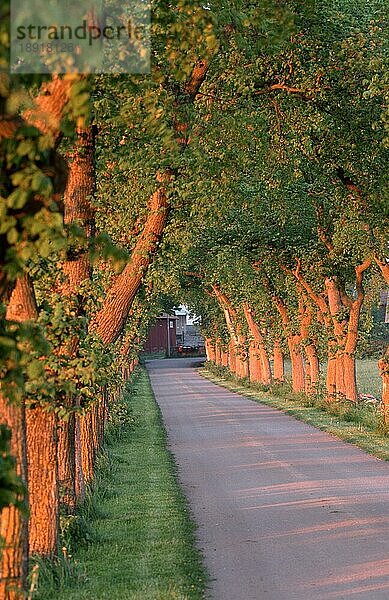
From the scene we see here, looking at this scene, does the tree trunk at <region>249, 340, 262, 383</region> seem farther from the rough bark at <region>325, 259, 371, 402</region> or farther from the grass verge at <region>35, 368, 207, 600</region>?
the grass verge at <region>35, 368, 207, 600</region>

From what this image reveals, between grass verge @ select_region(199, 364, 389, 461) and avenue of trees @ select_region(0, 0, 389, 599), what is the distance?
4.39 ft

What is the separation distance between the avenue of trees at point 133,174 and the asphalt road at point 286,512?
1998mm

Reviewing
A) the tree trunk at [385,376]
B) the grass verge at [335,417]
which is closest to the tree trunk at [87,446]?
the grass verge at [335,417]

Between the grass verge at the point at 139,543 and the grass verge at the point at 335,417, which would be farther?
the grass verge at the point at 335,417

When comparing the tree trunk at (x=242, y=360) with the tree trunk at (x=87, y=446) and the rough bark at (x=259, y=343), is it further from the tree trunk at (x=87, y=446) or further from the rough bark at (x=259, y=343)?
the tree trunk at (x=87, y=446)

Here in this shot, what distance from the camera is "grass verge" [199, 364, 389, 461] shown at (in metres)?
27.2

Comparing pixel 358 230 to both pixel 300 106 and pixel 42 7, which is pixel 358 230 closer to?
pixel 300 106

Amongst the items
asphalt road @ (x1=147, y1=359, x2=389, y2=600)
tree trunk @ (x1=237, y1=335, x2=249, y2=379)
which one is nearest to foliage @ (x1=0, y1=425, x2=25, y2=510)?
asphalt road @ (x1=147, y1=359, x2=389, y2=600)

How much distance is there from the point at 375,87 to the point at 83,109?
11.4m

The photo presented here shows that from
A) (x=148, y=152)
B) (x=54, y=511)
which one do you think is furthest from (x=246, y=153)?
(x=54, y=511)

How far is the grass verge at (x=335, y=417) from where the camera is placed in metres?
27.2

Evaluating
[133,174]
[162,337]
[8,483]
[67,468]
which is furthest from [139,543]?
[162,337]

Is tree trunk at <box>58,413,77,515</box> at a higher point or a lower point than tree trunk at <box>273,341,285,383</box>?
lower

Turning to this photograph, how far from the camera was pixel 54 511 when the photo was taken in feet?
41.4
